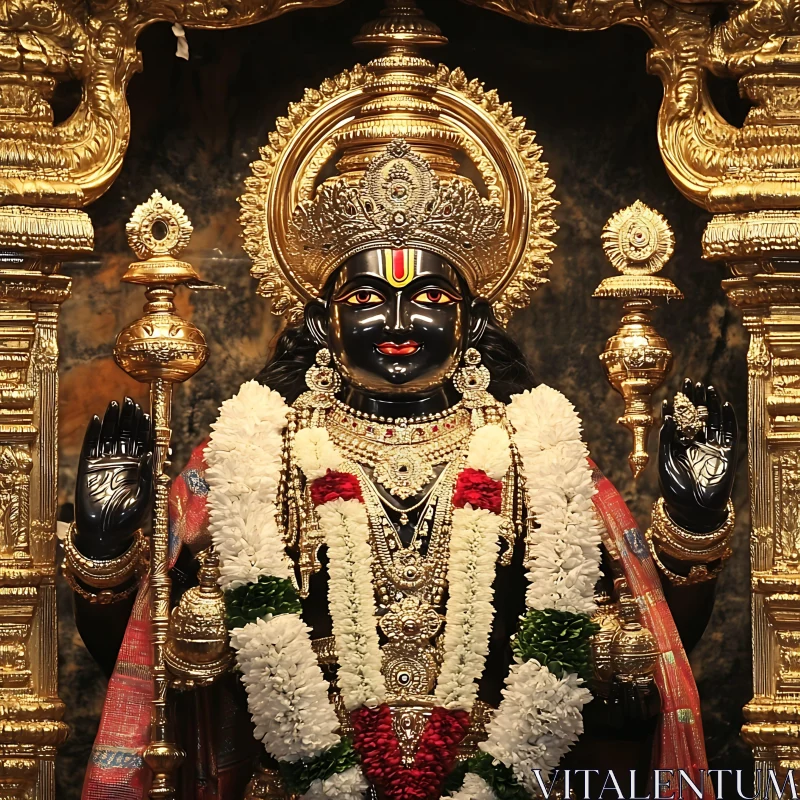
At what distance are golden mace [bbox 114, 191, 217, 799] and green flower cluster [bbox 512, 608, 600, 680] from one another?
35.7 inches

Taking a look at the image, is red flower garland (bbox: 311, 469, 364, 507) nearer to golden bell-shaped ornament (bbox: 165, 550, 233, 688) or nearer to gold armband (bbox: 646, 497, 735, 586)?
golden bell-shaped ornament (bbox: 165, 550, 233, 688)

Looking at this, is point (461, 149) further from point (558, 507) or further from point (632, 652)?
point (632, 652)

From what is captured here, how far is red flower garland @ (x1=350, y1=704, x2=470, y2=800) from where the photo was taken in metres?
5.09

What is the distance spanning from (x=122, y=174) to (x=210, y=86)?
36 centimetres

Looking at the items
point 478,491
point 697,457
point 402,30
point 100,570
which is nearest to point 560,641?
point 478,491

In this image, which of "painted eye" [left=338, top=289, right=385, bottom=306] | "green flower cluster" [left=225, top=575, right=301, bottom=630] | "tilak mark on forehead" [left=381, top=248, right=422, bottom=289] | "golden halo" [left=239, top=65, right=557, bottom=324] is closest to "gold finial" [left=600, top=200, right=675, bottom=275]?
"golden halo" [left=239, top=65, right=557, bottom=324]

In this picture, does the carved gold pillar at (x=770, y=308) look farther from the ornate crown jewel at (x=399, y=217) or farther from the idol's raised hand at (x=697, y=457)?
the ornate crown jewel at (x=399, y=217)

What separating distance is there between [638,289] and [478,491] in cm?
65

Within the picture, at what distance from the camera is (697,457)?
16.7ft

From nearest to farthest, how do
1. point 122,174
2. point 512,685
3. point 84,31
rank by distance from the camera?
point 512,685, point 84,31, point 122,174

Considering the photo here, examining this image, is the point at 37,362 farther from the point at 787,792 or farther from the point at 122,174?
the point at 787,792

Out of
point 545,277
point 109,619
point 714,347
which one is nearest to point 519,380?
point 545,277

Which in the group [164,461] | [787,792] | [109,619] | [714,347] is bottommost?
[787,792]

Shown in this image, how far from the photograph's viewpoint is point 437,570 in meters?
5.23
